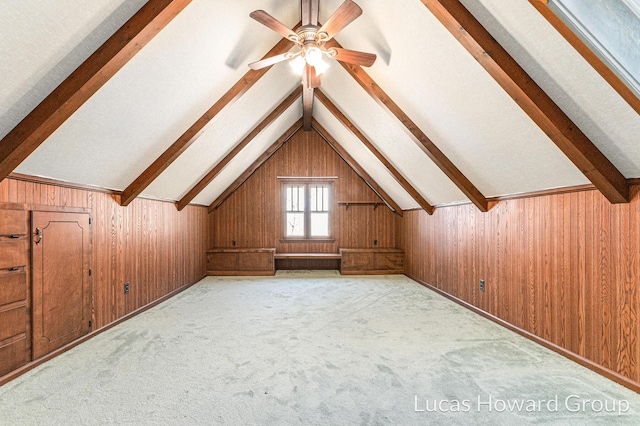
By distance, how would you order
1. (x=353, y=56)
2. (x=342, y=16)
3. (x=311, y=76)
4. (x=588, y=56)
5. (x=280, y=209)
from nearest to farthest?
(x=588, y=56)
(x=342, y=16)
(x=353, y=56)
(x=311, y=76)
(x=280, y=209)

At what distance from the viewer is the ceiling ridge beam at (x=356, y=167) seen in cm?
665

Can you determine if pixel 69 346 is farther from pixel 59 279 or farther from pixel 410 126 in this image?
pixel 410 126

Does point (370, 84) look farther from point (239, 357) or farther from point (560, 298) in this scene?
point (239, 357)

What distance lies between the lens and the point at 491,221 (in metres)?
3.77

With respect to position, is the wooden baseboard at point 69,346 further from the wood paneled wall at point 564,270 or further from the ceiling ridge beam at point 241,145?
the wood paneled wall at point 564,270

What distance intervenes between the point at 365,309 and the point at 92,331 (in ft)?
10.0

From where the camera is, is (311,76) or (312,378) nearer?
(312,378)

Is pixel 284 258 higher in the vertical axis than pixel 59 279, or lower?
lower

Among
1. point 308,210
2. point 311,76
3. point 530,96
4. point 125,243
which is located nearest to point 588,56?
point 530,96

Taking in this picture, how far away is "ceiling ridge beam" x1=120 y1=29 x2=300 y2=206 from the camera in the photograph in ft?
11.4

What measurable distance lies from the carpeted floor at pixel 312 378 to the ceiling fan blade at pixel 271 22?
262 cm

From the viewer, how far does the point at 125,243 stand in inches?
148

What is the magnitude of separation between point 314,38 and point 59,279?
3073mm

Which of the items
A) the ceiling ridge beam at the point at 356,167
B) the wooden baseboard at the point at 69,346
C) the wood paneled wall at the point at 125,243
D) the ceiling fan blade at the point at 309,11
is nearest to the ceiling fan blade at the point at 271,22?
the ceiling fan blade at the point at 309,11
